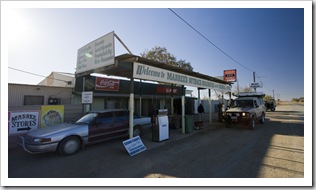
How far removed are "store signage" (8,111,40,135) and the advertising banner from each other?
234 mm

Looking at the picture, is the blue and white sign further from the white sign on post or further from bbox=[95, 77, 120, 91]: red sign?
bbox=[95, 77, 120, 91]: red sign

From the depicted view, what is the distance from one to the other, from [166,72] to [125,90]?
24.0ft

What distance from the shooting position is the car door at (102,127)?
249 inches

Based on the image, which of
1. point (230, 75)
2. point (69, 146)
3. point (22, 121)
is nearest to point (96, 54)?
point (69, 146)

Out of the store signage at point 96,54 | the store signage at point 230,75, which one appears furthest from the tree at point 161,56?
the store signage at point 96,54

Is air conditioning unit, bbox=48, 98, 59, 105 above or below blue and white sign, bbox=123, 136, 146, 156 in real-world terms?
above

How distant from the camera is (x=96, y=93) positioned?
41.7ft

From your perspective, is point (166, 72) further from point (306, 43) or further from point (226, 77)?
point (226, 77)

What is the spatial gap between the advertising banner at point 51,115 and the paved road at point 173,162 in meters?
1.51

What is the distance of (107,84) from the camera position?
13.1 meters

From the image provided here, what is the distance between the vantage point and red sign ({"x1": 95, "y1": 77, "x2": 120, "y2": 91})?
41.1ft

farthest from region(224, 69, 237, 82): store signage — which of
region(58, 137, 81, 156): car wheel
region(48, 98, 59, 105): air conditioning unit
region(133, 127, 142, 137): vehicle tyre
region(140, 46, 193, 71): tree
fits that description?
region(58, 137, 81, 156): car wheel

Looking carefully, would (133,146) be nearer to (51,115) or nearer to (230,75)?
(51,115)

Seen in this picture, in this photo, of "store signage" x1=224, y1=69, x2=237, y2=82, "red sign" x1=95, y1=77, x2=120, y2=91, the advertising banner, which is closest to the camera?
the advertising banner
